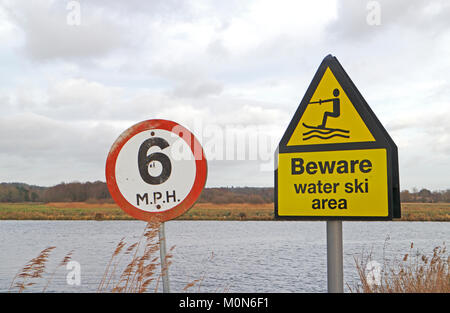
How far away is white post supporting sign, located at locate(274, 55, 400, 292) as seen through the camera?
297cm

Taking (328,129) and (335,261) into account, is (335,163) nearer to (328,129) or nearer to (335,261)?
(328,129)

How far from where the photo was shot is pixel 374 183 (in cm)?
299

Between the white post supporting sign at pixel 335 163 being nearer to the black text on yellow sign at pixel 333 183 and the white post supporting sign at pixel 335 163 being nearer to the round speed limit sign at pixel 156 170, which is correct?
the black text on yellow sign at pixel 333 183

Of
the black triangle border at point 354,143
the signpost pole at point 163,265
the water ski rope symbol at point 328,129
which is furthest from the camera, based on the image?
the signpost pole at point 163,265

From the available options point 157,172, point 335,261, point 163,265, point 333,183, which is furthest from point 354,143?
point 163,265

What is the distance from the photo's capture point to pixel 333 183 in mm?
3061

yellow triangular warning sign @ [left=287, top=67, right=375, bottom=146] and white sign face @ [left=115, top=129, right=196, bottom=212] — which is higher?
yellow triangular warning sign @ [left=287, top=67, right=375, bottom=146]

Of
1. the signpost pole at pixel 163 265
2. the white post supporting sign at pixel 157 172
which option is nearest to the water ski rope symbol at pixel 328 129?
the white post supporting sign at pixel 157 172

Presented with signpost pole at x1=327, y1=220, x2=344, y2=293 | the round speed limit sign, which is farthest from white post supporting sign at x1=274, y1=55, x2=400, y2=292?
the round speed limit sign

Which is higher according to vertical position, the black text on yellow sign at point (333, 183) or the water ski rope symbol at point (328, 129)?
the water ski rope symbol at point (328, 129)

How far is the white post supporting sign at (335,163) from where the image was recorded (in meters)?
2.97

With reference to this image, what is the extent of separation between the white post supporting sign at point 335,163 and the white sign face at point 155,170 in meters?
0.64

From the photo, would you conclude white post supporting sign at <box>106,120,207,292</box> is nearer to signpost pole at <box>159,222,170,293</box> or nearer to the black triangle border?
signpost pole at <box>159,222,170,293</box>
